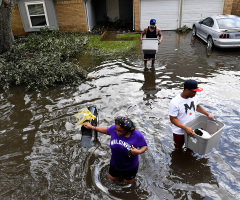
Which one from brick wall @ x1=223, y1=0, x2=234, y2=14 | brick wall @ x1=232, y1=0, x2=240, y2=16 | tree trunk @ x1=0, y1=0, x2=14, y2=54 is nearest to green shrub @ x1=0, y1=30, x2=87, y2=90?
tree trunk @ x1=0, y1=0, x2=14, y2=54

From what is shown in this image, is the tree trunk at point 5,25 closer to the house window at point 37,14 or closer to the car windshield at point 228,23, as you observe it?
the house window at point 37,14

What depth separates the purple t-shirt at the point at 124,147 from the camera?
3.41 meters

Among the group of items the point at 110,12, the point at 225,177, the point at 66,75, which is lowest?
the point at 225,177

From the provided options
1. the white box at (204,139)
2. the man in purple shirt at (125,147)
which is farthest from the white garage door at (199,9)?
the man in purple shirt at (125,147)

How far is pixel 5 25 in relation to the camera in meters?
10.4

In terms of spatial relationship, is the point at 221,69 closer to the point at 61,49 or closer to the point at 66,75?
the point at 66,75

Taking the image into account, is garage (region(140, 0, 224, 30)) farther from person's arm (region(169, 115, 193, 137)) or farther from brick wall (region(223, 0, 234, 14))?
person's arm (region(169, 115, 193, 137))

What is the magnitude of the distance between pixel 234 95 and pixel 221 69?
2589 millimetres

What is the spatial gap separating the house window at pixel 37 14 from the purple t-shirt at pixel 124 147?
15194 mm

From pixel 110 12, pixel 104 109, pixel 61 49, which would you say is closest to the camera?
pixel 104 109

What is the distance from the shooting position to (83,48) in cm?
1312

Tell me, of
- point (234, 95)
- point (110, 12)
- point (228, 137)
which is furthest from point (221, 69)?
point (110, 12)

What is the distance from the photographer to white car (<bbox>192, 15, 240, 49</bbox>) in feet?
35.7

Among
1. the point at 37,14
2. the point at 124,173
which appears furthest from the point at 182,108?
the point at 37,14
